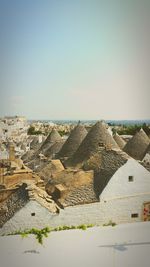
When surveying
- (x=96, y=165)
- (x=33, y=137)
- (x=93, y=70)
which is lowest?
(x=96, y=165)

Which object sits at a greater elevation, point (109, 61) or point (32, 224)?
point (109, 61)

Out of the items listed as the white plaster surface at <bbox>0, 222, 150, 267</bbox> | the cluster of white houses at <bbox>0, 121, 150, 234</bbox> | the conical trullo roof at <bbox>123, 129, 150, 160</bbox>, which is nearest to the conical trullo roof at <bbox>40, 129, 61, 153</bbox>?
the cluster of white houses at <bbox>0, 121, 150, 234</bbox>

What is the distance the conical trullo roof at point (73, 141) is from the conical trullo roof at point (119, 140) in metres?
0.28

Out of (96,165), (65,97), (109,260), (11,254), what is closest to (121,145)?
(96,165)

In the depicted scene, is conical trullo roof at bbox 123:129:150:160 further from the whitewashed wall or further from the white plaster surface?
the white plaster surface

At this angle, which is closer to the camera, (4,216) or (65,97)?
(4,216)

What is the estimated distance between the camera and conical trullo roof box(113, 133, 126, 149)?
10.6 feet

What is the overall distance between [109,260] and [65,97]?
1.40 metres

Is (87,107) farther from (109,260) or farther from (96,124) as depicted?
(109,260)

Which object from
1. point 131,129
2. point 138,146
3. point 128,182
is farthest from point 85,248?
point 131,129

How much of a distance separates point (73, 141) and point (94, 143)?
183 mm

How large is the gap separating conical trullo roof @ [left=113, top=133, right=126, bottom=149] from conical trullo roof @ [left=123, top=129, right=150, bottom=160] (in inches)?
1.4

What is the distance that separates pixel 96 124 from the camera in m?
3.16

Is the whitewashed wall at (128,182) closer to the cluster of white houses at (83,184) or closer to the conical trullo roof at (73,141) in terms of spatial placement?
the cluster of white houses at (83,184)
